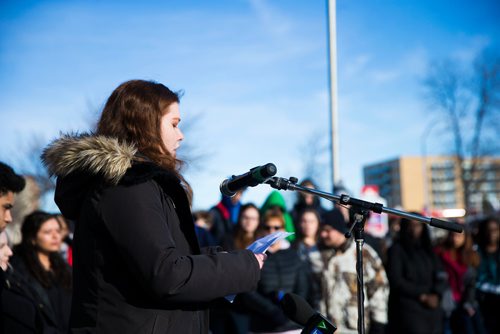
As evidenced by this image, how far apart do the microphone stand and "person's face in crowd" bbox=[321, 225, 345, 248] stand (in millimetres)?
3205

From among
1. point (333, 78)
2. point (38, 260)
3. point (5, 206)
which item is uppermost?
point (333, 78)

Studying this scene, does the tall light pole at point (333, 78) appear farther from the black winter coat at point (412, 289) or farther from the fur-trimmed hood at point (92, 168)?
the fur-trimmed hood at point (92, 168)

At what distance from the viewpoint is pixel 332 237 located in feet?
20.3

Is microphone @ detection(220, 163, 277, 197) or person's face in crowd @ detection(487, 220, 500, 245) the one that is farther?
person's face in crowd @ detection(487, 220, 500, 245)

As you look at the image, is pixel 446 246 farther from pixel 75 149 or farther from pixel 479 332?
pixel 75 149

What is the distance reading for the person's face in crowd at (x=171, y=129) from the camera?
2588mm

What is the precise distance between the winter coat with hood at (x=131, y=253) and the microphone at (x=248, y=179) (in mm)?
306

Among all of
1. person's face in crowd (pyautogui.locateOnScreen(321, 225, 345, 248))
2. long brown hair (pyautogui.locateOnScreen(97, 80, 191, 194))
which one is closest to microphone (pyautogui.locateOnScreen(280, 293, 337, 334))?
long brown hair (pyautogui.locateOnScreen(97, 80, 191, 194))

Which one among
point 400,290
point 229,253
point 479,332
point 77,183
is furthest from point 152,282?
point 479,332

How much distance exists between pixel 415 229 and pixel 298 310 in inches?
214

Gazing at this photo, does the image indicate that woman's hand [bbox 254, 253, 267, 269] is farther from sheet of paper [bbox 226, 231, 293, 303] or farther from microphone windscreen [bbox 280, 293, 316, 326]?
microphone windscreen [bbox 280, 293, 316, 326]

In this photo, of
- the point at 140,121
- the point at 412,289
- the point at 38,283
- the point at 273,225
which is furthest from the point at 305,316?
the point at 412,289

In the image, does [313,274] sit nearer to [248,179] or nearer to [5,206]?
[5,206]

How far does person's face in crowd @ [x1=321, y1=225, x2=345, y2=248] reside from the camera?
20.2ft
